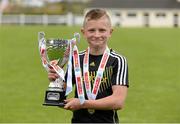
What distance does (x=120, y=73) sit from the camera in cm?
365

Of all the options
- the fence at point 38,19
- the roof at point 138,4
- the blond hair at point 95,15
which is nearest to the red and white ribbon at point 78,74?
the blond hair at point 95,15

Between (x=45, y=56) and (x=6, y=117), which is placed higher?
(x=45, y=56)

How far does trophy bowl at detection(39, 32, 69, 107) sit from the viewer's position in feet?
11.9

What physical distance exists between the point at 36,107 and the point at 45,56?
6115 millimetres

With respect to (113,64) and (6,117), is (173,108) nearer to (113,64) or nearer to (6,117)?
(6,117)

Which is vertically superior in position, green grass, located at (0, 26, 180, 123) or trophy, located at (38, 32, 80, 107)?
trophy, located at (38, 32, 80, 107)

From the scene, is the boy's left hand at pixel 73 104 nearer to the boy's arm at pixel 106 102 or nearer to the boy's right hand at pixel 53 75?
the boy's arm at pixel 106 102

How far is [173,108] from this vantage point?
9.68 metres

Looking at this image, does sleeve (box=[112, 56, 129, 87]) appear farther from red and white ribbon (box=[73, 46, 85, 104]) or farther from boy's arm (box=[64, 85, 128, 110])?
red and white ribbon (box=[73, 46, 85, 104])

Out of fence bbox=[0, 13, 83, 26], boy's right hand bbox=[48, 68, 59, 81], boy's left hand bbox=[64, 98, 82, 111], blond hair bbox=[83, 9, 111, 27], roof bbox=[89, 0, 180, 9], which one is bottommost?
fence bbox=[0, 13, 83, 26]

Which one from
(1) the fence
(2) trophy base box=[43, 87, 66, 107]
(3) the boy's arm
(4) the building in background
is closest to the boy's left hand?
(3) the boy's arm

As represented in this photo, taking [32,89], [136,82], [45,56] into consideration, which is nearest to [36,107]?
[32,89]

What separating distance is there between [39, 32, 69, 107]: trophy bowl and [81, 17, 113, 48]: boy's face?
0.50ft

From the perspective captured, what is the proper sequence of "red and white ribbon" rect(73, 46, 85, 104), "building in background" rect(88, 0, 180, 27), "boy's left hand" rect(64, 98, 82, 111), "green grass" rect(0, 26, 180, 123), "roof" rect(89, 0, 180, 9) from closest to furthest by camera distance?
"boy's left hand" rect(64, 98, 82, 111)
"red and white ribbon" rect(73, 46, 85, 104)
"green grass" rect(0, 26, 180, 123)
"building in background" rect(88, 0, 180, 27)
"roof" rect(89, 0, 180, 9)
